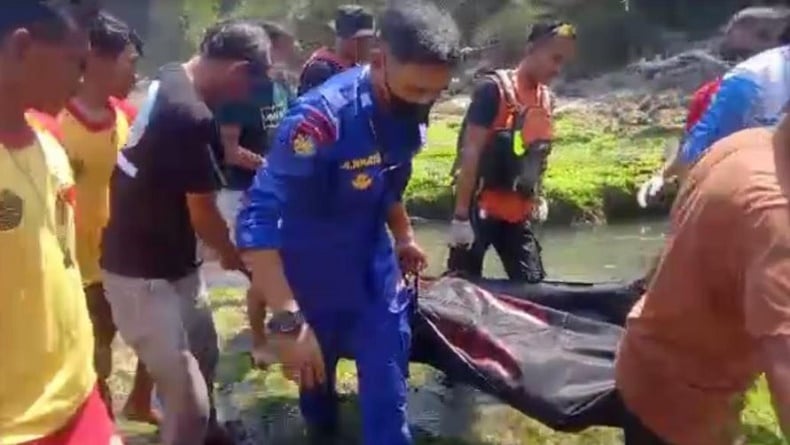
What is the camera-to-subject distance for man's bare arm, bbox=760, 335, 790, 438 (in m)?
2.43

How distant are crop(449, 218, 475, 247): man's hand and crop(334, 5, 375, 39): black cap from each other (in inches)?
56.4

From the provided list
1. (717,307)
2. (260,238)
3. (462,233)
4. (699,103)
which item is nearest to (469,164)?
(462,233)

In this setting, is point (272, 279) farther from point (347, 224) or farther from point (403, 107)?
point (403, 107)

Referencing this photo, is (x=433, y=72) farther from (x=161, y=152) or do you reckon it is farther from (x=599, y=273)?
(x=599, y=273)

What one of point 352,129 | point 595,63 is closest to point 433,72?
point 352,129

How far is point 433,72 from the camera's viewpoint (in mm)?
4320

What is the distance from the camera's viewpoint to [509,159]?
682 centimetres

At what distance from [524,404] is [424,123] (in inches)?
47.2

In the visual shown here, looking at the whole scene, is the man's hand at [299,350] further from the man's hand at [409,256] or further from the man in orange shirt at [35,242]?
the man in orange shirt at [35,242]

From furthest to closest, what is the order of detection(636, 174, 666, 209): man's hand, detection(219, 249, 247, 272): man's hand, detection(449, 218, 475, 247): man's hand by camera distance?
1. detection(449, 218, 475, 247): man's hand
2. detection(636, 174, 666, 209): man's hand
3. detection(219, 249, 247, 272): man's hand

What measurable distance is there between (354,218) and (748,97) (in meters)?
1.52

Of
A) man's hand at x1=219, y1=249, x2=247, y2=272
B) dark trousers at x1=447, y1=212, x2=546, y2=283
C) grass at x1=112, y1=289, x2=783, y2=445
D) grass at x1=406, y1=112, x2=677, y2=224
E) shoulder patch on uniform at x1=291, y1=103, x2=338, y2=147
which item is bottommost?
grass at x1=406, y1=112, x2=677, y2=224

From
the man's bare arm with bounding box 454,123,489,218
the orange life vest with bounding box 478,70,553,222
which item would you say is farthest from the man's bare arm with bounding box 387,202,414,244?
the orange life vest with bounding box 478,70,553,222

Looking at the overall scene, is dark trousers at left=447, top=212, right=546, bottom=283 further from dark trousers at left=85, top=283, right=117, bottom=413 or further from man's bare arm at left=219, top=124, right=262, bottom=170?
dark trousers at left=85, top=283, right=117, bottom=413
